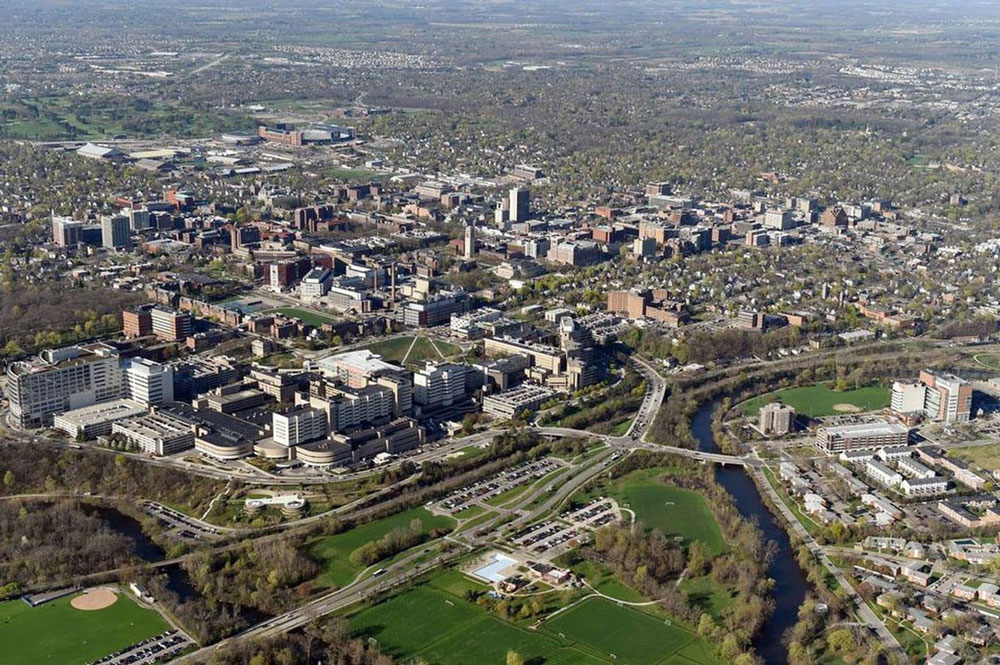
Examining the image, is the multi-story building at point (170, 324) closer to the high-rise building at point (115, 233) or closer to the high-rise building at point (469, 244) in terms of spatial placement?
the high-rise building at point (115, 233)

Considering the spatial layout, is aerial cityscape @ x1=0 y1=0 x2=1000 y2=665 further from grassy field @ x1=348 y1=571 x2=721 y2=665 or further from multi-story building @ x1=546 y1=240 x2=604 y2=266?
multi-story building @ x1=546 y1=240 x2=604 y2=266

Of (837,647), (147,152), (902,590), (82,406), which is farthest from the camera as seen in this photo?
(147,152)

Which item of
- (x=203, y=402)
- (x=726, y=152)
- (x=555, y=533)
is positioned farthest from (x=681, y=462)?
(x=726, y=152)

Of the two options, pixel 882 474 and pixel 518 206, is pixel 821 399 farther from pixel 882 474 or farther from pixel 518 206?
pixel 518 206

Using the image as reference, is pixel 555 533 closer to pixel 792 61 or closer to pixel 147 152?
pixel 147 152

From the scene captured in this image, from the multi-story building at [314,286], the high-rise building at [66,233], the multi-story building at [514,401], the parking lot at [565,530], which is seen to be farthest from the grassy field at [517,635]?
the high-rise building at [66,233]

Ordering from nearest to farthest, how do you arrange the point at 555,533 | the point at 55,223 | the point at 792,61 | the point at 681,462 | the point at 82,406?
the point at 555,533, the point at 681,462, the point at 82,406, the point at 55,223, the point at 792,61

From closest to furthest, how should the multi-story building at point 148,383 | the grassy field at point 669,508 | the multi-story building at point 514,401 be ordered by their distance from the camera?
the grassy field at point 669,508 < the multi-story building at point 148,383 < the multi-story building at point 514,401
